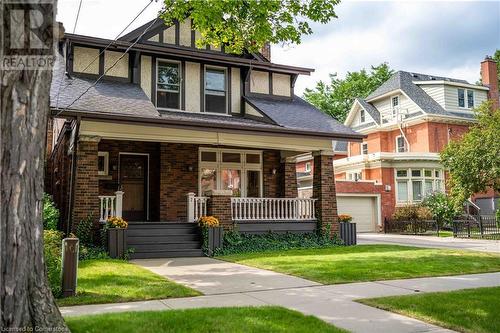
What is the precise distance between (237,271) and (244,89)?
31.1ft

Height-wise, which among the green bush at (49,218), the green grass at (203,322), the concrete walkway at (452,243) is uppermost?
the green bush at (49,218)

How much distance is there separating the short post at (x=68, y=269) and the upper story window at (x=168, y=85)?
1019 cm

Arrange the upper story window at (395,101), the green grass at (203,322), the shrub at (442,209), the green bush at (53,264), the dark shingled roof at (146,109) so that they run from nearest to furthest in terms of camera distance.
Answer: the green grass at (203,322), the green bush at (53,264), the dark shingled roof at (146,109), the shrub at (442,209), the upper story window at (395,101)

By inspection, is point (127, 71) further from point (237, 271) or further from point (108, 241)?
point (237, 271)

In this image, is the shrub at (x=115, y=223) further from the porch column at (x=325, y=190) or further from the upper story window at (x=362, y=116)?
the upper story window at (x=362, y=116)

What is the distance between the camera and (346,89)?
4753 centimetres

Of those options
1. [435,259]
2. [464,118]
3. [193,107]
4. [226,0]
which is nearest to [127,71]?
[193,107]

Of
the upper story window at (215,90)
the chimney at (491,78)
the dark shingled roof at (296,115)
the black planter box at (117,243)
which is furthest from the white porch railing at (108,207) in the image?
the chimney at (491,78)

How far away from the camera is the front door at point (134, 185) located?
15.7 meters

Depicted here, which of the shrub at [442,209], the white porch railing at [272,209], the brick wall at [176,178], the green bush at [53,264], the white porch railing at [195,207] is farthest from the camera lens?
the shrub at [442,209]

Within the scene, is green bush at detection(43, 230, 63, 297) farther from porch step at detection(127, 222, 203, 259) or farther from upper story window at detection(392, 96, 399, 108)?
upper story window at detection(392, 96, 399, 108)

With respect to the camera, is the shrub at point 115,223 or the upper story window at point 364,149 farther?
the upper story window at point 364,149

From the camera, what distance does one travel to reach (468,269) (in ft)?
32.6

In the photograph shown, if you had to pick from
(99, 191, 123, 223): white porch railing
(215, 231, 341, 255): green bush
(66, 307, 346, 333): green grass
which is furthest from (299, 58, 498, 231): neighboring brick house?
(66, 307, 346, 333): green grass
